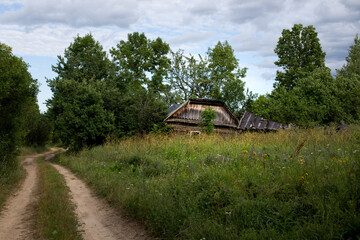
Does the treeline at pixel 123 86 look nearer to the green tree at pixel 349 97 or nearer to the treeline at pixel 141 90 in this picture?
the treeline at pixel 141 90

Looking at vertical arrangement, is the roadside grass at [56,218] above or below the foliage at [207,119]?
below

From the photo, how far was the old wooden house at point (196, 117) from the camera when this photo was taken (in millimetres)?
29328

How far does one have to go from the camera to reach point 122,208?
819cm

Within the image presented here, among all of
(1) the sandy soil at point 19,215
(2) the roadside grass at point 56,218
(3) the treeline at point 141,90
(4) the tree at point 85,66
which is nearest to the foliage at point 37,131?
(3) the treeline at point 141,90

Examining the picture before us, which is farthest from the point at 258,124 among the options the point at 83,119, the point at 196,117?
the point at 83,119

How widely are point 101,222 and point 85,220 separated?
48cm

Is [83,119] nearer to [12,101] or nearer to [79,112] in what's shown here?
[79,112]

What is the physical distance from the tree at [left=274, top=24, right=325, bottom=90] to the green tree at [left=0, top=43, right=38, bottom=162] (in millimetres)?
34241

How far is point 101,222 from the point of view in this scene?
7434 millimetres

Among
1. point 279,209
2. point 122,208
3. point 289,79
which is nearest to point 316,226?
point 279,209

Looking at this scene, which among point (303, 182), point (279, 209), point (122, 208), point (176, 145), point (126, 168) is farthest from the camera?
point (176, 145)

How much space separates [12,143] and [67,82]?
42.5 ft

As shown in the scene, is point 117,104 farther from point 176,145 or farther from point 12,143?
point 176,145

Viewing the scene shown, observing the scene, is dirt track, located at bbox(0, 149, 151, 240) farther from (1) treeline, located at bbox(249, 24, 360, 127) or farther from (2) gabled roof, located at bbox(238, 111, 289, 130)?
(1) treeline, located at bbox(249, 24, 360, 127)
